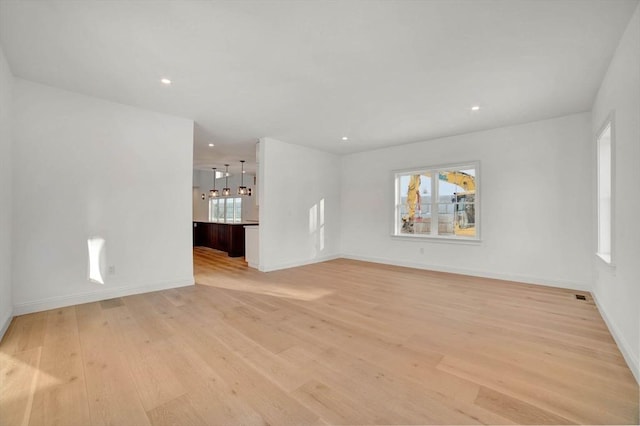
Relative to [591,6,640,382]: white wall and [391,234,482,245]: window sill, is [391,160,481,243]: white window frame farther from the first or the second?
[591,6,640,382]: white wall

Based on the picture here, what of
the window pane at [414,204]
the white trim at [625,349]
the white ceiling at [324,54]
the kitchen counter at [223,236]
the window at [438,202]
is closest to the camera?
the white trim at [625,349]

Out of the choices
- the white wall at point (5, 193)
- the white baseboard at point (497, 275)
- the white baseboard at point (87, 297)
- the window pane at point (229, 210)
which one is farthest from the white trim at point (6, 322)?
the window pane at point (229, 210)

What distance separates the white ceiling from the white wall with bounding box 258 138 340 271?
5.64 feet

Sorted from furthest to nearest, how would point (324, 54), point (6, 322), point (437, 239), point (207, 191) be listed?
1. point (207, 191)
2. point (437, 239)
3. point (6, 322)
4. point (324, 54)

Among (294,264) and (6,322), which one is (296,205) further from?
(6,322)

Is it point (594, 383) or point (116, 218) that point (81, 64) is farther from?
point (594, 383)

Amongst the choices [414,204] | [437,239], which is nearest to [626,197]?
[437,239]

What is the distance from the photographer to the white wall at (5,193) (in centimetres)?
271

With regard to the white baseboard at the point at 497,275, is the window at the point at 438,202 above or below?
above

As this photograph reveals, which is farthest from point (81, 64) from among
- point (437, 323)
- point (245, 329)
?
point (437, 323)

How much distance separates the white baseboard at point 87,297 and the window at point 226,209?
6.96m

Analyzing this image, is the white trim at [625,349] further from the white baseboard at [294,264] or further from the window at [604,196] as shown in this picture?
the white baseboard at [294,264]

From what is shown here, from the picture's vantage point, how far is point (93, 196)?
12.1 feet

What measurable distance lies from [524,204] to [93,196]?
22.2ft
